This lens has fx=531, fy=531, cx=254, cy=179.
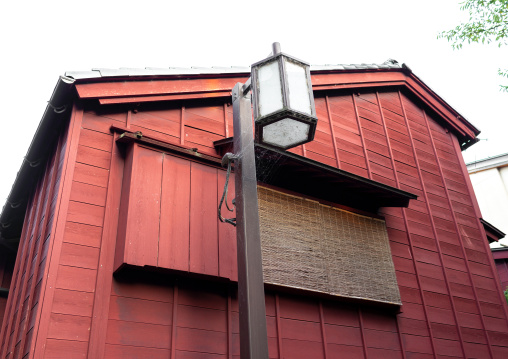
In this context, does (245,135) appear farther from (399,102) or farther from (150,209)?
(399,102)

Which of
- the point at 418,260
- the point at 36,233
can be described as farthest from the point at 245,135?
the point at 418,260

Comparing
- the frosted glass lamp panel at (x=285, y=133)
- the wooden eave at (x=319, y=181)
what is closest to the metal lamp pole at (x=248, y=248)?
the frosted glass lamp panel at (x=285, y=133)

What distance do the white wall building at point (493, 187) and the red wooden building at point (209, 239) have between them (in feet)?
45.6

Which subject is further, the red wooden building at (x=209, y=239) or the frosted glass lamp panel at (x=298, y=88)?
the red wooden building at (x=209, y=239)

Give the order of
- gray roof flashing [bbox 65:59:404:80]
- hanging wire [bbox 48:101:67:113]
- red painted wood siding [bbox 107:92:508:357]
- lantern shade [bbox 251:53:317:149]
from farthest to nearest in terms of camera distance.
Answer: red painted wood siding [bbox 107:92:508:357]
hanging wire [bbox 48:101:67:113]
gray roof flashing [bbox 65:59:404:80]
lantern shade [bbox 251:53:317:149]

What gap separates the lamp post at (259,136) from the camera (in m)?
4.14

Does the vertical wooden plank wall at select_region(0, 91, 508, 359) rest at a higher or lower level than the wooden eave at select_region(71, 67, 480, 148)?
lower

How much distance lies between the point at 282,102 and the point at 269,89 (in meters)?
0.27

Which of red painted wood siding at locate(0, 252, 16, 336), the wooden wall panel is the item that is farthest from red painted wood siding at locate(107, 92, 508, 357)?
red painted wood siding at locate(0, 252, 16, 336)

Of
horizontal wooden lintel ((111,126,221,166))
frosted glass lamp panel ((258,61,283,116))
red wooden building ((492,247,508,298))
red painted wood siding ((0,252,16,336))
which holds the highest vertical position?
red wooden building ((492,247,508,298))

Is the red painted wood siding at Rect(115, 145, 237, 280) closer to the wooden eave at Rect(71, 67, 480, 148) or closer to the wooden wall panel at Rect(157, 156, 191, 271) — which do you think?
the wooden wall panel at Rect(157, 156, 191, 271)

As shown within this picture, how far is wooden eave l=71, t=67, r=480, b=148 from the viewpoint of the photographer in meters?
6.69

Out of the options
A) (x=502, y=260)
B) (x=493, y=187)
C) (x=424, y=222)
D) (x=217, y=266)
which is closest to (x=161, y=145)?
(x=217, y=266)

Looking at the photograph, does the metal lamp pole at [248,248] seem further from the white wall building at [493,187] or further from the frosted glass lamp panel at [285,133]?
the white wall building at [493,187]
